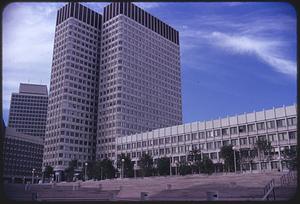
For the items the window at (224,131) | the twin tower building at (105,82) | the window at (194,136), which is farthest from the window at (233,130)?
the twin tower building at (105,82)

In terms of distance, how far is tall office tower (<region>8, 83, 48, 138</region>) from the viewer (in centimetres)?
10875

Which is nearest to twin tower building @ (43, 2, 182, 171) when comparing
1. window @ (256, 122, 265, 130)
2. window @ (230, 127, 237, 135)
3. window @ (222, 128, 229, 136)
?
window @ (222, 128, 229, 136)

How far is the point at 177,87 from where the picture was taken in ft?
298

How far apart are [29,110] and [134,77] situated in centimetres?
4705

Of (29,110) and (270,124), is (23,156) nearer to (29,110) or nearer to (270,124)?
(29,110)

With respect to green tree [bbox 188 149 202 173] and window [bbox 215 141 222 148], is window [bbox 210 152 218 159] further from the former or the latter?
green tree [bbox 188 149 202 173]

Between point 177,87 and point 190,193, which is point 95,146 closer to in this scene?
point 177,87

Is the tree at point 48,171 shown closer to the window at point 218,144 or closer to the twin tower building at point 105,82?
the twin tower building at point 105,82

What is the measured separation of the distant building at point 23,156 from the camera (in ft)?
257

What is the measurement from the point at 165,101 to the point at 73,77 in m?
22.9

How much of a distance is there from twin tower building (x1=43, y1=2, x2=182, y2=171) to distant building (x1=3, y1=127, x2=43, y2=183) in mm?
9264

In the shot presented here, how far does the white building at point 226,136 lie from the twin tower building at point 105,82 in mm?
11472

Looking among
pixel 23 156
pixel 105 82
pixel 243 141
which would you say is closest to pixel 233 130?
pixel 243 141

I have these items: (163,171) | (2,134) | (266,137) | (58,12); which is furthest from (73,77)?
(2,134)
